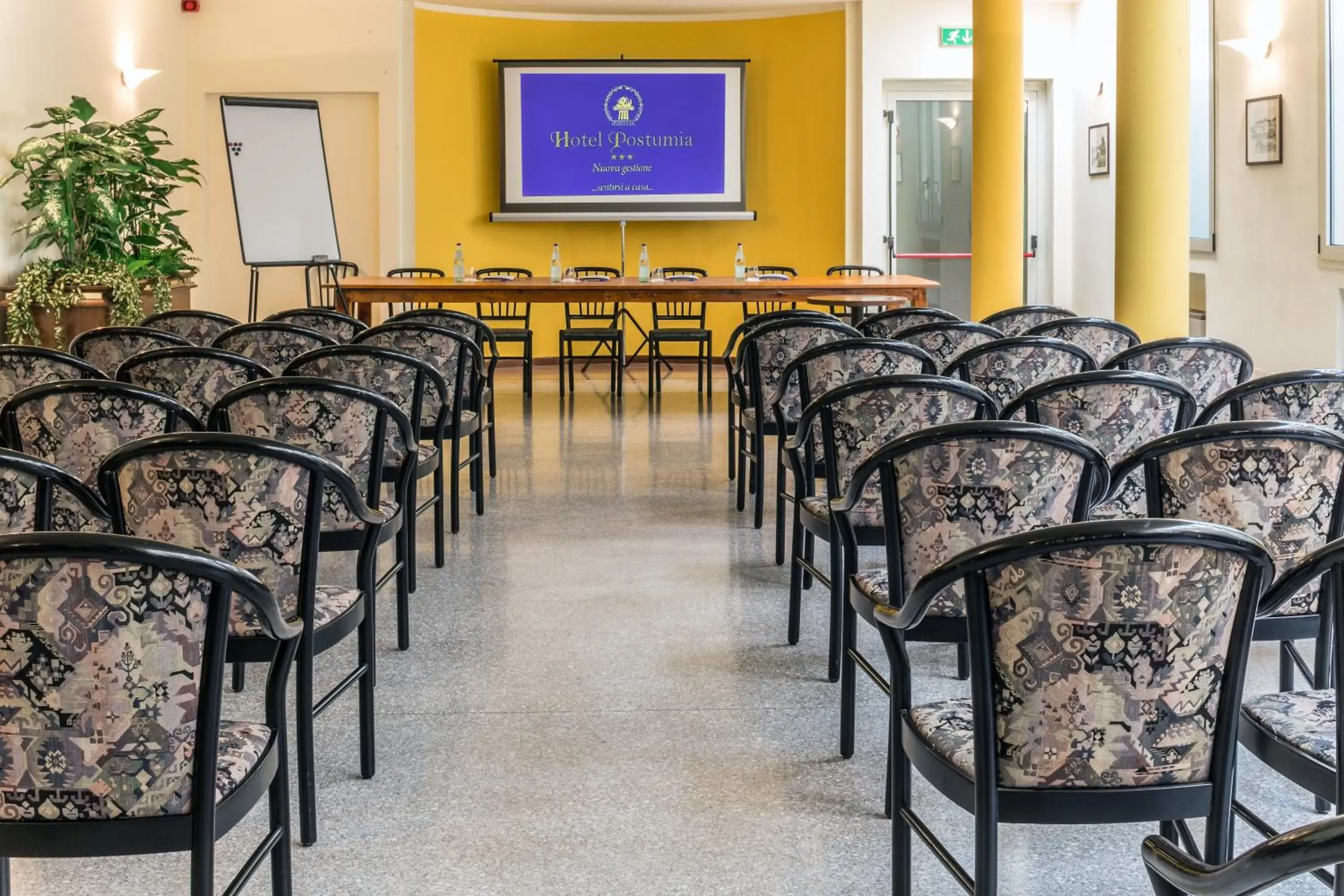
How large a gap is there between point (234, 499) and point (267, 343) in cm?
268

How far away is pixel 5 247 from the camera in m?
8.38

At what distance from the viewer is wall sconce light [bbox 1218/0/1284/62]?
925 centimetres

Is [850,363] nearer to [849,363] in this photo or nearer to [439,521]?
[849,363]

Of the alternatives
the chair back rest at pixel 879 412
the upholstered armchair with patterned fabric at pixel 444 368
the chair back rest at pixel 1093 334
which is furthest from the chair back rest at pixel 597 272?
the chair back rest at pixel 879 412

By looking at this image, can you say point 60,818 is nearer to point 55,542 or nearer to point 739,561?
point 55,542

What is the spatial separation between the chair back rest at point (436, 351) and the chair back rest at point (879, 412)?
1.85m

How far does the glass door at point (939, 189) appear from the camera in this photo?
1230 cm

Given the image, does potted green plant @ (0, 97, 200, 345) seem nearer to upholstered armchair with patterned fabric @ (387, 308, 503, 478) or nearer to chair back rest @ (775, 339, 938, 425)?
upholstered armchair with patterned fabric @ (387, 308, 503, 478)

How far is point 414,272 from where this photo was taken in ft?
34.2

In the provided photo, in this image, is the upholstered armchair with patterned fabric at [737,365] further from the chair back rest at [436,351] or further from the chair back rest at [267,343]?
the chair back rest at [267,343]

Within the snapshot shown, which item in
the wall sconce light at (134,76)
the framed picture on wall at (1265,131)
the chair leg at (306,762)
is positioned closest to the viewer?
the chair leg at (306,762)

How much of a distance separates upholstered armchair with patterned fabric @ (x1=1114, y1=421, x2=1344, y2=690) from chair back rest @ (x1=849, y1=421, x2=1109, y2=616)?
0.11 metres

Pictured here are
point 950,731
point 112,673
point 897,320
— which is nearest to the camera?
point 112,673

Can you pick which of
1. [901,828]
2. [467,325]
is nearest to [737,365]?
[467,325]
